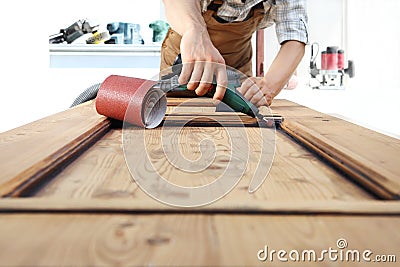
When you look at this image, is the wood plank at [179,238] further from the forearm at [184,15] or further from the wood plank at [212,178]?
the forearm at [184,15]

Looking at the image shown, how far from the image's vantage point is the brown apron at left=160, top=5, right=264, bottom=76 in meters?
1.92

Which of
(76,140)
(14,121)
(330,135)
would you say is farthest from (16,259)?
(14,121)

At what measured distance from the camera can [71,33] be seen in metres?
3.54

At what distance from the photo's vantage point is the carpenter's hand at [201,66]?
3.67ft

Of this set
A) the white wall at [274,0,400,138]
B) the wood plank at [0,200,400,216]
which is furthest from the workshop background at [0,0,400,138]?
the wood plank at [0,200,400,216]

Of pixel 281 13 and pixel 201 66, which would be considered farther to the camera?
pixel 281 13

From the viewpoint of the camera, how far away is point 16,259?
398mm

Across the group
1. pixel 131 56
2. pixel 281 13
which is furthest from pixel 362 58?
pixel 281 13

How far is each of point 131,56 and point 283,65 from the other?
6.35 feet

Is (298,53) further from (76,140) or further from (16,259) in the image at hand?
(16,259)

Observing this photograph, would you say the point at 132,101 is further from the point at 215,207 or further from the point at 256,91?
the point at 215,207

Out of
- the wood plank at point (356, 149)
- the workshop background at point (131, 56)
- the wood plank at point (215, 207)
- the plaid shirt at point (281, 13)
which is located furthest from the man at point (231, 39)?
the workshop background at point (131, 56)

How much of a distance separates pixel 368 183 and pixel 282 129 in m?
0.58

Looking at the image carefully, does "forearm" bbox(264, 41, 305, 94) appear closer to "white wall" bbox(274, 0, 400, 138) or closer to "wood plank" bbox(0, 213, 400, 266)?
"white wall" bbox(274, 0, 400, 138)
